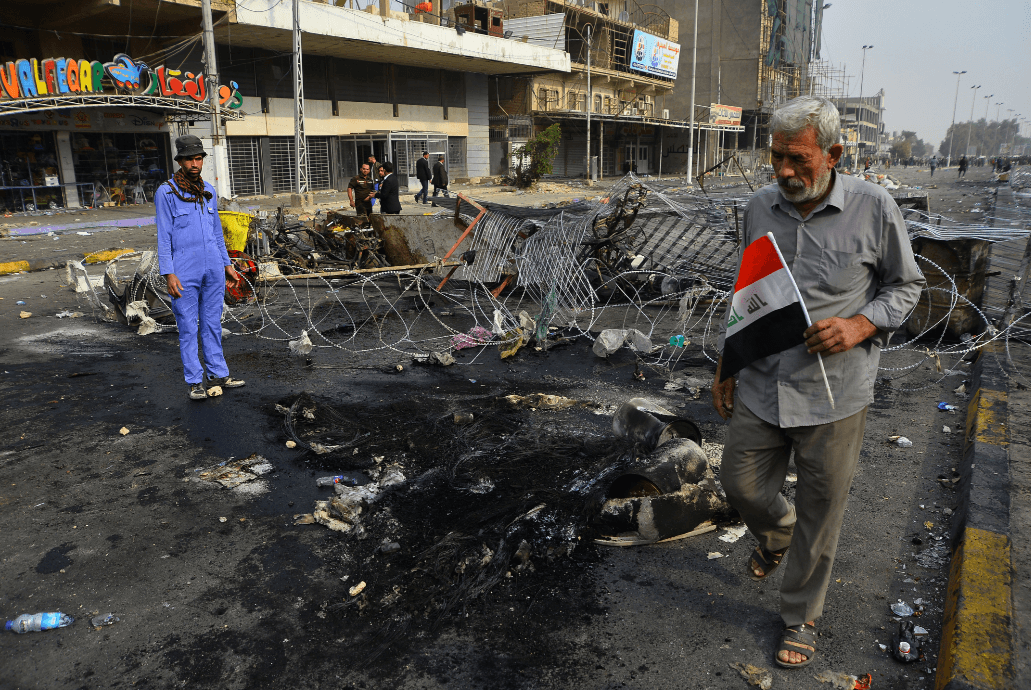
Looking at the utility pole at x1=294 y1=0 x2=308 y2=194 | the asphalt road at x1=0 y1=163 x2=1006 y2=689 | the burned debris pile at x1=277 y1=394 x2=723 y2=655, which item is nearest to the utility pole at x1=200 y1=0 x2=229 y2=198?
the utility pole at x1=294 y1=0 x2=308 y2=194

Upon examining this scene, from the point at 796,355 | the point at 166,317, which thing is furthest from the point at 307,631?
the point at 166,317

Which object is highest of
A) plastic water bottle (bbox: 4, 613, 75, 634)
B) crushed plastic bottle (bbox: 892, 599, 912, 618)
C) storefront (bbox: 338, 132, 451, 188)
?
storefront (bbox: 338, 132, 451, 188)

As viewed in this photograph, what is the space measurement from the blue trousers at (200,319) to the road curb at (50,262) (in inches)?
258

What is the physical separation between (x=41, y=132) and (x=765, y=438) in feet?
80.0

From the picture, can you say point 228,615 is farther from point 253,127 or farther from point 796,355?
point 253,127

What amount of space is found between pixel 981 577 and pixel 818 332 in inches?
A: 55.3

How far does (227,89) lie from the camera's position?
67.4 feet

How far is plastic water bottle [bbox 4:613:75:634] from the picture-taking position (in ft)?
8.61

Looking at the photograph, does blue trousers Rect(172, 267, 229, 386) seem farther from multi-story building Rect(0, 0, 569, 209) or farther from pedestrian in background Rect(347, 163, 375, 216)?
multi-story building Rect(0, 0, 569, 209)

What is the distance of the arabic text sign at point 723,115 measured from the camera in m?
49.6

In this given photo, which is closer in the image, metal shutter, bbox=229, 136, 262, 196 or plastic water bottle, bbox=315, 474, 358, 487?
plastic water bottle, bbox=315, 474, 358, 487

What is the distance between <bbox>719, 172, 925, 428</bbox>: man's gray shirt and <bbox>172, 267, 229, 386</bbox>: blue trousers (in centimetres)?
431

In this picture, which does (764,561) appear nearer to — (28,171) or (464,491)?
(464,491)

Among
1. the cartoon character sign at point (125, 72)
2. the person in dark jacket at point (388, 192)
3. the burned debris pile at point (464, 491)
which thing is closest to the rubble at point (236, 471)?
the burned debris pile at point (464, 491)
